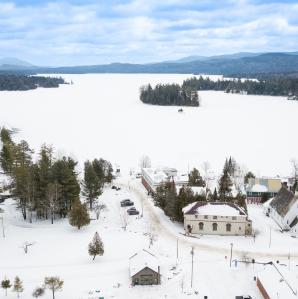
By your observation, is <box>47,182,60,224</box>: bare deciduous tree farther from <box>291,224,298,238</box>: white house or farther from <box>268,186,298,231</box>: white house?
<box>291,224,298,238</box>: white house

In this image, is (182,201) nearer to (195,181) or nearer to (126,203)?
(126,203)

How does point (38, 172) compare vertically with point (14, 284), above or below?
above

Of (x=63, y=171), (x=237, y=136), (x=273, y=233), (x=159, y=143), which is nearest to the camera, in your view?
(x=273, y=233)

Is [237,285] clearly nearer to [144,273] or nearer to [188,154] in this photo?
[144,273]

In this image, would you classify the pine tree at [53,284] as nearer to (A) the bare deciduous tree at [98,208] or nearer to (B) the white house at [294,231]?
(A) the bare deciduous tree at [98,208]

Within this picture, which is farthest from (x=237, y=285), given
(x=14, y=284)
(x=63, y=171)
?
(x=63, y=171)

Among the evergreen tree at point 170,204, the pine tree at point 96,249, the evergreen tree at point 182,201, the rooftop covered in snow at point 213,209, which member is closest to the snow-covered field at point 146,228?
the pine tree at point 96,249
